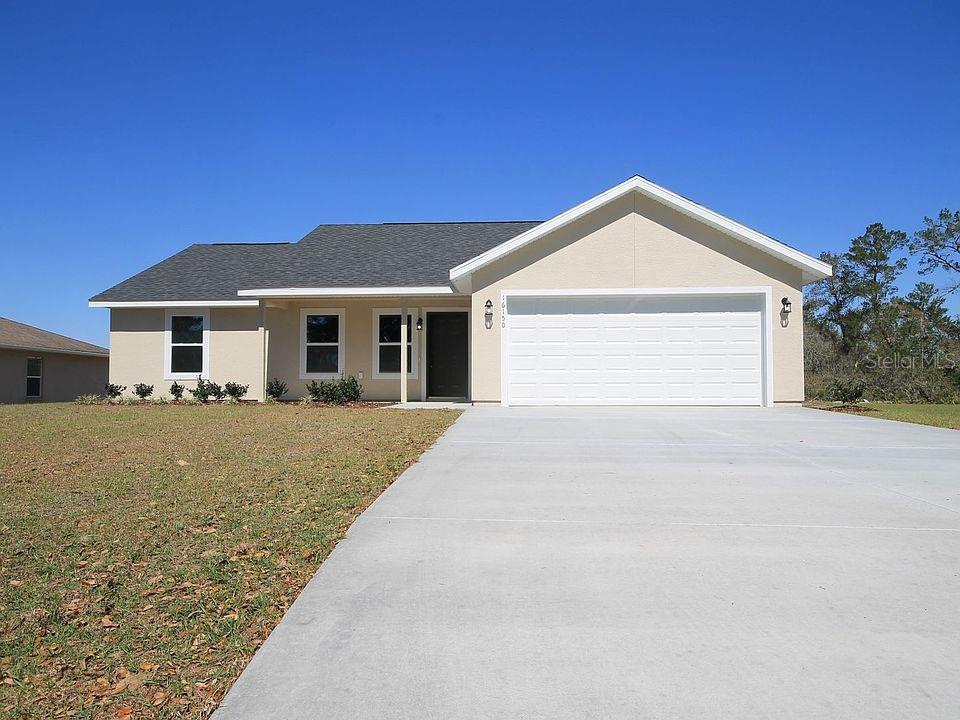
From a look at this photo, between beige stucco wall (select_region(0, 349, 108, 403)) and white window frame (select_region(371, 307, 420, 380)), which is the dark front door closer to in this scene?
white window frame (select_region(371, 307, 420, 380))

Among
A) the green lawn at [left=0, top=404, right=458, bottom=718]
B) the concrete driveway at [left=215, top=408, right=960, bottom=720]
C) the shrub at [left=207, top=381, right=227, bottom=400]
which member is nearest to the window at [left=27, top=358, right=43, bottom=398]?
the shrub at [left=207, top=381, right=227, bottom=400]

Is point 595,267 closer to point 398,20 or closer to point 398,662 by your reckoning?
point 398,20

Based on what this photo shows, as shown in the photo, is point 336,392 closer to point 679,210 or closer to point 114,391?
point 114,391

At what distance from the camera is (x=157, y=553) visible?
186 inches

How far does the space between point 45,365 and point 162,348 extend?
10.0 meters

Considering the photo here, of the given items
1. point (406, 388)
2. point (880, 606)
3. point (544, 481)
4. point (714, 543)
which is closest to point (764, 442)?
point (544, 481)

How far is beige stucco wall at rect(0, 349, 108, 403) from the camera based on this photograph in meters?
23.8

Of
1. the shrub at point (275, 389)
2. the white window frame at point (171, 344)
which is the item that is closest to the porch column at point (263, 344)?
the shrub at point (275, 389)

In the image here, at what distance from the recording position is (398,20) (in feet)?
52.2

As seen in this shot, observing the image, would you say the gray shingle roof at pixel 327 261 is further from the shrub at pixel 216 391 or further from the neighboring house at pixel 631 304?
the shrub at pixel 216 391

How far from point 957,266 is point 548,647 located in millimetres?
28183

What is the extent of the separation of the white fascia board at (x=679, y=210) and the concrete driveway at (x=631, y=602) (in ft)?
25.7

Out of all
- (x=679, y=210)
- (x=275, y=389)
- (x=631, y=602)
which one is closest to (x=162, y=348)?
(x=275, y=389)

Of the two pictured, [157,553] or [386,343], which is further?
[386,343]
